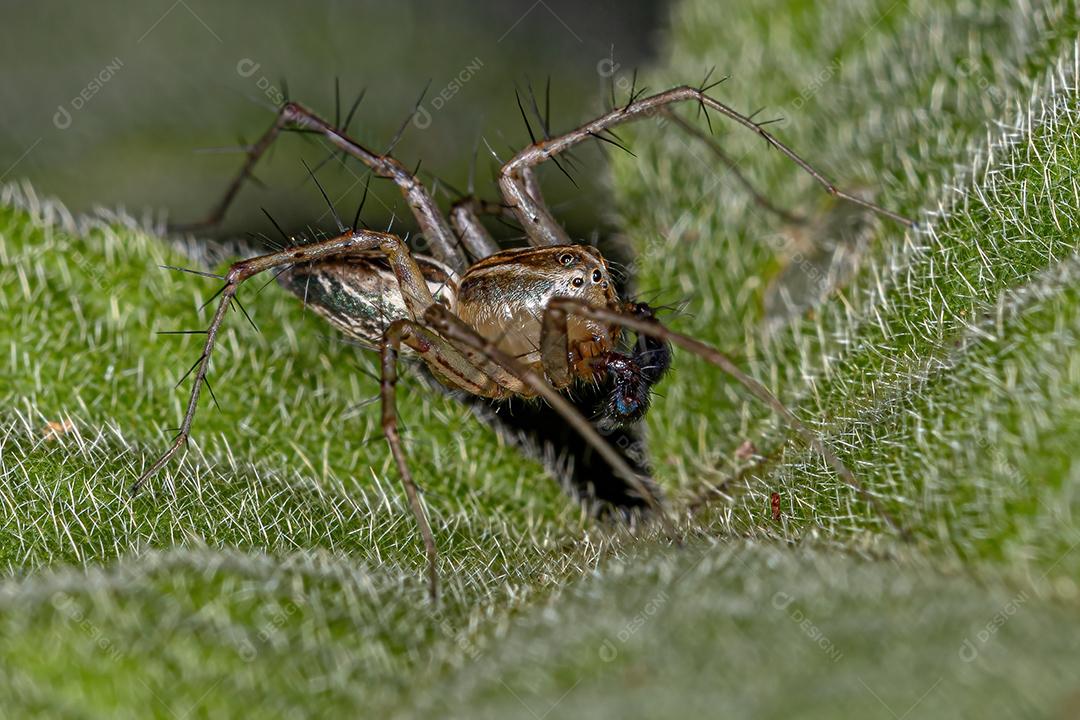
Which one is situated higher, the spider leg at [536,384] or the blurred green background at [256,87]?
the blurred green background at [256,87]

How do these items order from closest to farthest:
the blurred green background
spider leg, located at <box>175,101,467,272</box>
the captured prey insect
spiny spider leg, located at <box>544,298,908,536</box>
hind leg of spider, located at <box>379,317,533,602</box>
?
spiny spider leg, located at <box>544,298,908,536</box> → hind leg of spider, located at <box>379,317,533,602</box> → the captured prey insect → spider leg, located at <box>175,101,467,272</box> → the blurred green background

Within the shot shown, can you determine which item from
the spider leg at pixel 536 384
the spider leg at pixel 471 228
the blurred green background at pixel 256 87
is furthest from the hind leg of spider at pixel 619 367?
the blurred green background at pixel 256 87

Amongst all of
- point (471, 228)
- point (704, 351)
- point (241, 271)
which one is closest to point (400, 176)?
point (471, 228)

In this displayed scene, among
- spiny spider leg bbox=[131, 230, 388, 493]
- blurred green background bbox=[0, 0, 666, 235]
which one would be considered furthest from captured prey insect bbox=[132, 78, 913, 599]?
blurred green background bbox=[0, 0, 666, 235]

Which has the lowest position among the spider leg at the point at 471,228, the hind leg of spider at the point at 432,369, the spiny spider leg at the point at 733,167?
the hind leg of spider at the point at 432,369

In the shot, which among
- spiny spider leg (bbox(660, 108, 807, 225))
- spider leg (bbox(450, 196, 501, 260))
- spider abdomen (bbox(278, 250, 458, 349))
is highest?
spiny spider leg (bbox(660, 108, 807, 225))

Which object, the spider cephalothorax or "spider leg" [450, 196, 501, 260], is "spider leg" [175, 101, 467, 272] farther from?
the spider cephalothorax

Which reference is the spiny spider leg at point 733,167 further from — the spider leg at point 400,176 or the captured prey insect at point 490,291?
the spider leg at point 400,176
